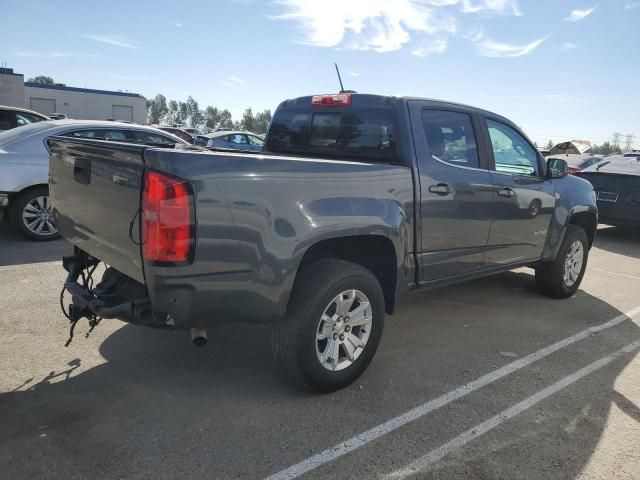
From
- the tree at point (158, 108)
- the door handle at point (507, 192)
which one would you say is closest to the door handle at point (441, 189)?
the door handle at point (507, 192)

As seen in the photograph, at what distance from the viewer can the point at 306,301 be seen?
9.93ft

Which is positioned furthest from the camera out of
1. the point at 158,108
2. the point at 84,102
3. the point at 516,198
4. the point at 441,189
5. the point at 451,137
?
the point at 158,108

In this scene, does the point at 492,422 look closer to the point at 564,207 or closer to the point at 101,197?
the point at 101,197

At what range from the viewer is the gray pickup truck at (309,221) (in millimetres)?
2572

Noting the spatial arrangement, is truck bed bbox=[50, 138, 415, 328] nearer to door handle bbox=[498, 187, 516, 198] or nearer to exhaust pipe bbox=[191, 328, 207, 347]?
exhaust pipe bbox=[191, 328, 207, 347]

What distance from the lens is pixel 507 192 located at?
175 inches

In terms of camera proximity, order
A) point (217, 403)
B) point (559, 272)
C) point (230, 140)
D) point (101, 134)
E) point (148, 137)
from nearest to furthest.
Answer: point (217, 403), point (559, 272), point (101, 134), point (148, 137), point (230, 140)

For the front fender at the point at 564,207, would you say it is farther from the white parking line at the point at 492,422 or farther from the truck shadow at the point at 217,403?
the white parking line at the point at 492,422

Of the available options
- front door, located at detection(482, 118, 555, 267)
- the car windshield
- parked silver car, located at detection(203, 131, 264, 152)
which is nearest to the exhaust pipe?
front door, located at detection(482, 118, 555, 267)

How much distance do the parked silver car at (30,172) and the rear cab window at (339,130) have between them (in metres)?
2.34

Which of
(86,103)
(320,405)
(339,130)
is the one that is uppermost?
(86,103)

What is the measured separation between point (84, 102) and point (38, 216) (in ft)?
201

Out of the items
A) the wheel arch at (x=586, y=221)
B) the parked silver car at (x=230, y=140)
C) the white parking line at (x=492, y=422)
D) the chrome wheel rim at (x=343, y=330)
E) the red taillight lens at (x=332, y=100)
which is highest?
the red taillight lens at (x=332, y=100)

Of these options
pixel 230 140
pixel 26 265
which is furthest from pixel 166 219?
pixel 230 140
